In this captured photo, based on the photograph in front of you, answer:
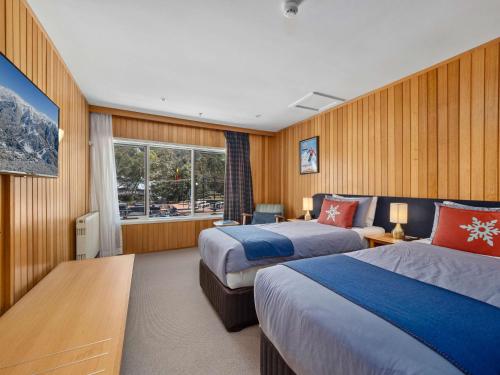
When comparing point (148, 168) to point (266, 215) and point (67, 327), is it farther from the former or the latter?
point (67, 327)

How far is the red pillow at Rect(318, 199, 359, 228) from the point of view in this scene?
3062mm

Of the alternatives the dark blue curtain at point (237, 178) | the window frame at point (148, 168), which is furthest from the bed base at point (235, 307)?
the dark blue curtain at point (237, 178)

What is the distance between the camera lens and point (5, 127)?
1.38m

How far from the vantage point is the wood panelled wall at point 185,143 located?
4215mm

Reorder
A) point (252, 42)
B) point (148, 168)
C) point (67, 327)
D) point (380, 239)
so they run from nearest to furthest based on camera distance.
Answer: point (67, 327) → point (252, 42) → point (380, 239) → point (148, 168)

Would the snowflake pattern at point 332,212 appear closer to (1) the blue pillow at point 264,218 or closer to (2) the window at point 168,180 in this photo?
(1) the blue pillow at point 264,218

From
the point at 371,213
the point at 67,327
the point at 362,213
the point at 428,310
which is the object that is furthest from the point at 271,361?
the point at 371,213

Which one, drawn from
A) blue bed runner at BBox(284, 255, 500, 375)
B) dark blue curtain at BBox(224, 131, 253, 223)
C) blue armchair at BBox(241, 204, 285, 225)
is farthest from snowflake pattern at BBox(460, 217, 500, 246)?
dark blue curtain at BBox(224, 131, 253, 223)

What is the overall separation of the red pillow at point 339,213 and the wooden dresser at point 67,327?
2535 millimetres

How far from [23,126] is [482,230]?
3539 mm

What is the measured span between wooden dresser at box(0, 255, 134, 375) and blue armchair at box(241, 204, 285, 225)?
2876mm

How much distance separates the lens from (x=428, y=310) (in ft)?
3.22

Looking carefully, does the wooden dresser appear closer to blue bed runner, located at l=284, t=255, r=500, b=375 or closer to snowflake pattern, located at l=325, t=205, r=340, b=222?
blue bed runner, located at l=284, t=255, r=500, b=375

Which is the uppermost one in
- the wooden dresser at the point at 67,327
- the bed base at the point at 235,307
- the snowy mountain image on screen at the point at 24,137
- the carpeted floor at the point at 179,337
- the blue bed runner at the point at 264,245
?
the snowy mountain image on screen at the point at 24,137
